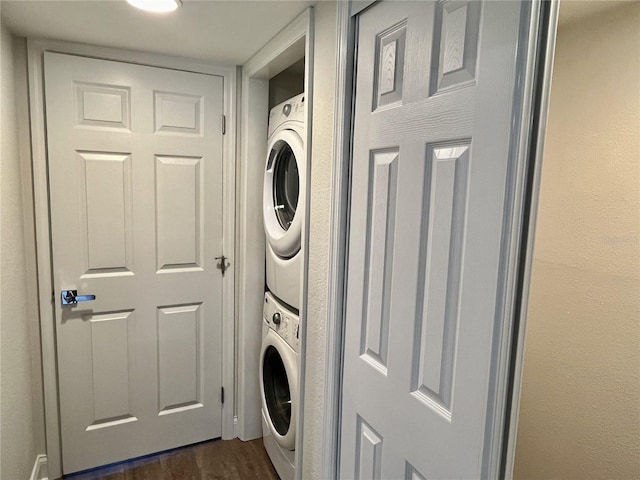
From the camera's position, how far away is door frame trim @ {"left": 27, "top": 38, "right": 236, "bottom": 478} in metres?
1.89

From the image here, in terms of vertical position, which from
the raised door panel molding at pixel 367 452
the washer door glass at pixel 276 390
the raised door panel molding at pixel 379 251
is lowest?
the washer door glass at pixel 276 390

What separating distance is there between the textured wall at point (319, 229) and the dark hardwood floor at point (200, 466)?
0.69 meters

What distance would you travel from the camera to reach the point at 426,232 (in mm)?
1029

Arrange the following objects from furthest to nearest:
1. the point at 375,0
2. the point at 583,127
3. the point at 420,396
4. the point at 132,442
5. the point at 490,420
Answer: the point at 132,442 < the point at 583,127 < the point at 375,0 < the point at 420,396 < the point at 490,420

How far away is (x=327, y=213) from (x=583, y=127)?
103cm

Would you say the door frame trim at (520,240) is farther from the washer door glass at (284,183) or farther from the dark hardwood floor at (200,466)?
the dark hardwood floor at (200,466)

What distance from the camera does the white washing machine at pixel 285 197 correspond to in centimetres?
177

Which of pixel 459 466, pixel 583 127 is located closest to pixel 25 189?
pixel 459 466

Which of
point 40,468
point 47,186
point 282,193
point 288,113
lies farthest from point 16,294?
point 288,113

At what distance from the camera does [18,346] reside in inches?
69.9

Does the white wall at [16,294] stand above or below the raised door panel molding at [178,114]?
below

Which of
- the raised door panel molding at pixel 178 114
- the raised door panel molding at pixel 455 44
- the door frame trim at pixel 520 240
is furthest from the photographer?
the raised door panel molding at pixel 178 114

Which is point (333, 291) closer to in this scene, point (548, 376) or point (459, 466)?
point (459, 466)

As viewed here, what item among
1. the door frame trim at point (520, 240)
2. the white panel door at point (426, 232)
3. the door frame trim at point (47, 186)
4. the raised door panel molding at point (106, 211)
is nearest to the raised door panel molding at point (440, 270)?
the white panel door at point (426, 232)
